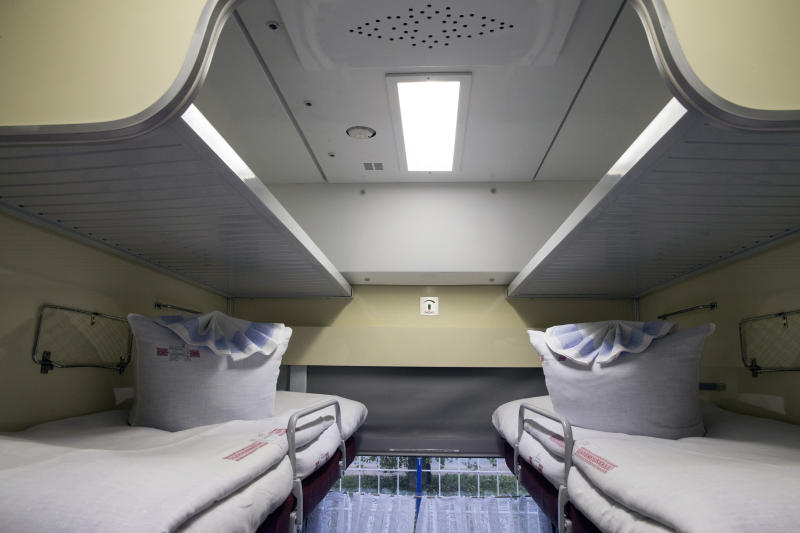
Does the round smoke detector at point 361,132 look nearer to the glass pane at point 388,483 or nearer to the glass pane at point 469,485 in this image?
the glass pane at point 388,483

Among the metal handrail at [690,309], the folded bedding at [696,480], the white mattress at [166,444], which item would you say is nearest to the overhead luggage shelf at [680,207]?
the metal handrail at [690,309]

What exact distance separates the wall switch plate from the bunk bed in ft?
3.59

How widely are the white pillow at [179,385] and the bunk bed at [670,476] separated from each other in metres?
0.98

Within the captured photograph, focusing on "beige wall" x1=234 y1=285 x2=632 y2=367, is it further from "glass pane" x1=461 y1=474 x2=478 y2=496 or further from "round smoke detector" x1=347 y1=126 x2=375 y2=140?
"round smoke detector" x1=347 y1=126 x2=375 y2=140

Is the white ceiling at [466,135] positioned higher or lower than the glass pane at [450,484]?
higher

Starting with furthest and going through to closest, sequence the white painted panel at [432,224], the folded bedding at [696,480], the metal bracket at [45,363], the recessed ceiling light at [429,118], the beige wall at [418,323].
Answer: the beige wall at [418,323]
the white painted panel at [432,224]
the recessed ceiling light at [429,118]
the metal bracket at [45,363]
the folded bedding at [696,480]

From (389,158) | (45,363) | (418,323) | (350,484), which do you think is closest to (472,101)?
(389,158)

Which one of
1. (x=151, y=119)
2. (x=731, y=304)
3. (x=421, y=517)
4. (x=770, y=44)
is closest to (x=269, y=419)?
(x=151, y=119)

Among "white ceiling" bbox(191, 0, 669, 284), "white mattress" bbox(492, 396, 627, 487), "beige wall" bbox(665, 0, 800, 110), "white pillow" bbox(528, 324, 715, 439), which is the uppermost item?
"white ceiling" bbox(191, 0, 669, 284)

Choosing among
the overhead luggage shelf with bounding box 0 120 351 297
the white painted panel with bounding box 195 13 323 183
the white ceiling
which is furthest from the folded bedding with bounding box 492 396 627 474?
the white painted panel with bounding box 195 13 323 183

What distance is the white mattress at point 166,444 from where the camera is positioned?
86 cm

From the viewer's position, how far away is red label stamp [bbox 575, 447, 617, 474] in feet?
3.44

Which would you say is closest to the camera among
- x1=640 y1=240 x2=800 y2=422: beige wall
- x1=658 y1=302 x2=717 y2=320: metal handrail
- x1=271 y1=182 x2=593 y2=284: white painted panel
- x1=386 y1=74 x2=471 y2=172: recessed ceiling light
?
x1=640 y1=240 x2=800 y2=422: beige wall

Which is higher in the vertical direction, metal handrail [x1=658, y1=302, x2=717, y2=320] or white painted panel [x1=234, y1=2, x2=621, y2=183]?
white painted panel [x1=234, y1=2, x2=621, y2=183]
